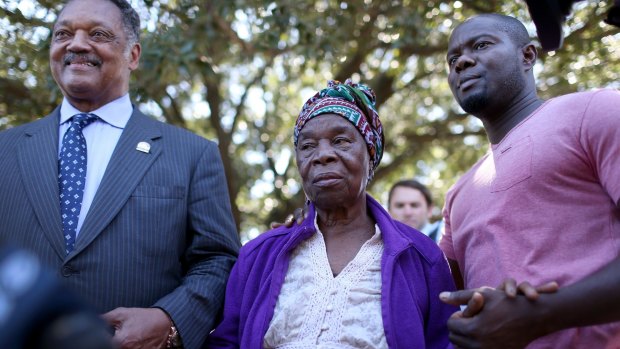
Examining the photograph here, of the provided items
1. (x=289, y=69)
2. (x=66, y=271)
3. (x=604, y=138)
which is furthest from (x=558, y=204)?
(x=289, y=69)

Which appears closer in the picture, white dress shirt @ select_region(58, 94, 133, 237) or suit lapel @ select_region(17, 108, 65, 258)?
suit lapel @ select_region(17, 108, 65, 258)

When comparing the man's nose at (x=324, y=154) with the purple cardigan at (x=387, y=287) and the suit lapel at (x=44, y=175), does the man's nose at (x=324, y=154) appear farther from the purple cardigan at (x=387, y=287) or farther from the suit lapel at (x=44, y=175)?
the suit lapel at (x=44, y=175)

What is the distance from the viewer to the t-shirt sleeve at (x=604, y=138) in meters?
2.79

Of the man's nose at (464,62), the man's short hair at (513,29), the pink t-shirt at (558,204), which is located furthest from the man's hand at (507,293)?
the man's short hair at (513,29)

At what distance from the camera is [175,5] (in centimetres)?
716

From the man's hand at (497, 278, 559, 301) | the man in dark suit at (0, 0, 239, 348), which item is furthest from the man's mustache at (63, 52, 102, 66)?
the man's hand at (497, 278, 559, 301)

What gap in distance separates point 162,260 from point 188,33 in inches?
160

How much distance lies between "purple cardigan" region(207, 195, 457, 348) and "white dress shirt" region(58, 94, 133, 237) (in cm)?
79

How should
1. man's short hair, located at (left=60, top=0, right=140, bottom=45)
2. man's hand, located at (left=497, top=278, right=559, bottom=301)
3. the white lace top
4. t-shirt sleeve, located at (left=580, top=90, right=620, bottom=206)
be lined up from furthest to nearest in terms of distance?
man's short hair, located at (left=60, top=0, right=140, bottom=45) < the white lace top < t-shirt sleeve, located at (left=580, top=90, right=620, bottom=206) < man's hand, located at (left=497, top=278, right=559, bottom=301)

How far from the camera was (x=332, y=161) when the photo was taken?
350cm

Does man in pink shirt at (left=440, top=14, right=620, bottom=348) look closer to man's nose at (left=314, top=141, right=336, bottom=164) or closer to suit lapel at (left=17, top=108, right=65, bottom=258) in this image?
man's nose at (left=314, top=141, right=336, bottom=164)

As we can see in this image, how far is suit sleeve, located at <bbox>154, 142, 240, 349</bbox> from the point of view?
3400mm

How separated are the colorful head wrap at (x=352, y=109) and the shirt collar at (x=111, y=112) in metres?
0.93

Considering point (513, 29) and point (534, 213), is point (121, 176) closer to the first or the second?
point (534, 213)
